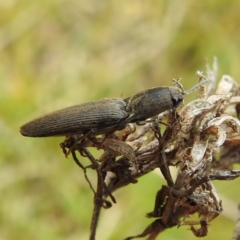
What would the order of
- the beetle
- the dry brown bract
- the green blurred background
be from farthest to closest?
the green blurred background, the beetle, the dry brown bract

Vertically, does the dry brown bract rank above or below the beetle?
below

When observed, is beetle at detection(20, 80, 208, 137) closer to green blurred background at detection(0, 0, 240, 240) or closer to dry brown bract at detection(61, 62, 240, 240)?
dry brown bract at detection(61, 62, 240, 240)

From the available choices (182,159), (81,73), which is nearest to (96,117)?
(182,159)

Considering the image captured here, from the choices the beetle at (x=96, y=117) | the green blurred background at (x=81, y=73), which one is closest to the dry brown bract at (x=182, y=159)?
the beetle at (x=96, y=117)

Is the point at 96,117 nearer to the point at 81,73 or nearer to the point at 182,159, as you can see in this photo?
the point at 182,159

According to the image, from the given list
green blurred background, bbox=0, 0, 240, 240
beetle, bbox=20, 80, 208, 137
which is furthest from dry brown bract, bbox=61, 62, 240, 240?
green blurred background, bbox=0, 0, 240, 240

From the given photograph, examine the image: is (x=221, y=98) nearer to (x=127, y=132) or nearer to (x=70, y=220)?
(x=127, y=132)

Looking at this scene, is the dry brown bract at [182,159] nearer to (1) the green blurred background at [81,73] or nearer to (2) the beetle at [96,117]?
(2) the beetle at [96,117]
